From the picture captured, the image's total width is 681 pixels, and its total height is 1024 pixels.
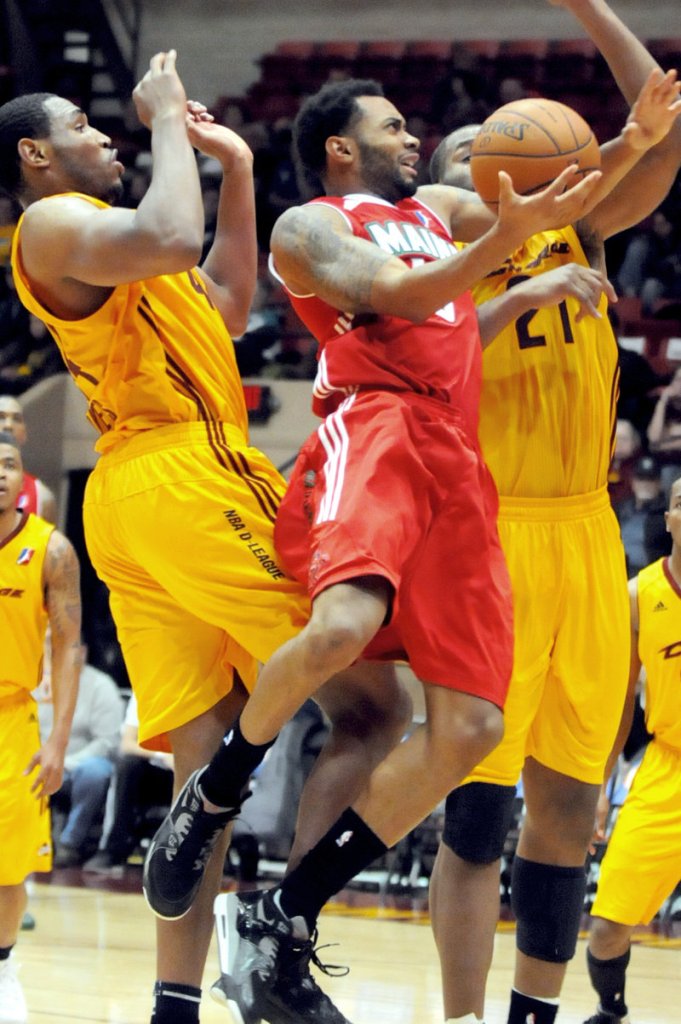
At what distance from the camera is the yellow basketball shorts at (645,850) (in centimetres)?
569

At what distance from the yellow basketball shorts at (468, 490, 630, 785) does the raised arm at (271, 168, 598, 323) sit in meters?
1.04

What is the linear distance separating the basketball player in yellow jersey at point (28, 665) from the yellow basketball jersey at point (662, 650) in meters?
2.44

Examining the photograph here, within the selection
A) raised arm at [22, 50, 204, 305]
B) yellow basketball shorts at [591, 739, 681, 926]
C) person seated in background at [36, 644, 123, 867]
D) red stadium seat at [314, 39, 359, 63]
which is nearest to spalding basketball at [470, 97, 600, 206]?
raised arm at [22, 50, 204, 305]

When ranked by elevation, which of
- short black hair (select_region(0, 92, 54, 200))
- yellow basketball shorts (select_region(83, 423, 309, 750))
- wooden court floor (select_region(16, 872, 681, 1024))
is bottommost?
wooden court floor (select_region(16, 872, 681, 1024))

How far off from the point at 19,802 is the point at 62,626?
31.4 inches

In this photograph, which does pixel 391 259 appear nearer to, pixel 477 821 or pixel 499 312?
pixel 499 312

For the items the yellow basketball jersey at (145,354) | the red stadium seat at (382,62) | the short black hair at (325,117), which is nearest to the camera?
the yellow basketball jersey at (145,354)

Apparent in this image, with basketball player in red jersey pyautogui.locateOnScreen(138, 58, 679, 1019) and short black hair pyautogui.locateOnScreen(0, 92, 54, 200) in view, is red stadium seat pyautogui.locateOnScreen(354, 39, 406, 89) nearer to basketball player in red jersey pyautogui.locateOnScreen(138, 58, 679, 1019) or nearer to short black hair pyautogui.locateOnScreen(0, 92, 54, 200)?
short black hair pyautogui.locateOnScreen(0, 92, 54, 200)

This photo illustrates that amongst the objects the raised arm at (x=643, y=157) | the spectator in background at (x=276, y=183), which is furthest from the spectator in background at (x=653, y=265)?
the raised arm at (x=643, y=157)

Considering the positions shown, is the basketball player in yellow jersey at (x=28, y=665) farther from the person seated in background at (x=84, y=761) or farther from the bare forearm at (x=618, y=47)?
the person seated in background at (x=84, y=761)

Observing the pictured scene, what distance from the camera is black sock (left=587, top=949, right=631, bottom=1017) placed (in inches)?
223

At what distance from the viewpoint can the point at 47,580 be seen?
6.68 m

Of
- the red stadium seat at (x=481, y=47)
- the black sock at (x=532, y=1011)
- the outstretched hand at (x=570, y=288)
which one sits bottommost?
the black sock at (x=532, y=1011)

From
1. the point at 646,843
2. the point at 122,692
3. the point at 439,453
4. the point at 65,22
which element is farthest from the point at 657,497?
the point at 65,22
